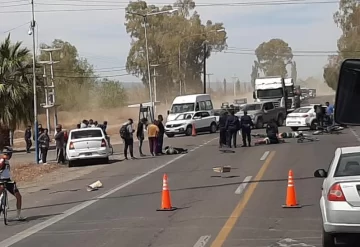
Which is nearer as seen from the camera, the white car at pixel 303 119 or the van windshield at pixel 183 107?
the white car at pixel 303 119

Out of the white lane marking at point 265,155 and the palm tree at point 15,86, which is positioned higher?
the palm tree at point 15,86

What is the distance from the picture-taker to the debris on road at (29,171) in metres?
27.3

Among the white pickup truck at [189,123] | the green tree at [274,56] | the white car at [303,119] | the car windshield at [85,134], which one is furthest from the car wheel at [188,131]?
the green tree at [274,56]

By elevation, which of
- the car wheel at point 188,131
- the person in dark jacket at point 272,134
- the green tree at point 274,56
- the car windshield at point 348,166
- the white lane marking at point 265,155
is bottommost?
the car wheel at point 188,131

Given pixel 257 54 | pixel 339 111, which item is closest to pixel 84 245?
pixel 339 111

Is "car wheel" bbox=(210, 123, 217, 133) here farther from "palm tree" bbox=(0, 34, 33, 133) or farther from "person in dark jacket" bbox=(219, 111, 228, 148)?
"person in dark jacket" bbox=(219, 111, 228, 148)

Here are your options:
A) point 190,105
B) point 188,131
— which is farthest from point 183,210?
point 190,105

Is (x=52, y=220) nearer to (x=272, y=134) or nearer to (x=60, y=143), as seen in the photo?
(x=60, y=143)

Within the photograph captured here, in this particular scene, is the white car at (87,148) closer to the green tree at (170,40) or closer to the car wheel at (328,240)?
the car wheel at (328,240)

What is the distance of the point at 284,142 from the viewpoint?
118 ft

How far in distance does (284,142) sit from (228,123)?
503 cm

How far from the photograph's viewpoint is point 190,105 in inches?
1991

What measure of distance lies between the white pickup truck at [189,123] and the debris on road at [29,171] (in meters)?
16.6

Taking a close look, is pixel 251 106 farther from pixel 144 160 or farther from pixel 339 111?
pixel 339 111
